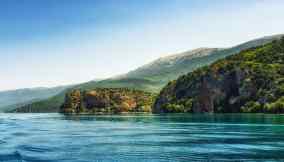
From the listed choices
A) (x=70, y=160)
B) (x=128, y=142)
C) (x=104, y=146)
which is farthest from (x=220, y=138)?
→ (x=70, y=160)

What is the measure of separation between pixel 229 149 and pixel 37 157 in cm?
2745

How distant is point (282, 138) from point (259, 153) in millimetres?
20649

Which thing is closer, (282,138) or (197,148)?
(197,148)

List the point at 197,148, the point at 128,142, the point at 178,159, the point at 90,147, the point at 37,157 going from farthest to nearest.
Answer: the point at 128,142 < the point at 90,147 < the point at 197,148 < the point at 37,157 < the point at 178,159

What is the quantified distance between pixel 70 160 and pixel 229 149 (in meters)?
23.5

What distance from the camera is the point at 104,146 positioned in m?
80.1

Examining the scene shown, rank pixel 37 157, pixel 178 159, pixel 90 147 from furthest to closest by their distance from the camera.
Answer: pixel 90 147, pixel 37 157, pixel 178 159

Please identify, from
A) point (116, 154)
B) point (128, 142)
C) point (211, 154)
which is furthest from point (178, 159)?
point (128, 142)

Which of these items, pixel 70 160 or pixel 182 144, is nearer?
pixel 70 160

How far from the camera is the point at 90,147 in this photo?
259 feet

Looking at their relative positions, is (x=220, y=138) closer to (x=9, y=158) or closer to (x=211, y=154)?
(x=211, y=154)

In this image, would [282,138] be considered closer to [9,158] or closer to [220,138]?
[220,138]

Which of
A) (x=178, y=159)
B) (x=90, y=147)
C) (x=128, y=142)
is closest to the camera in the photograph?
(x=178, y=159)

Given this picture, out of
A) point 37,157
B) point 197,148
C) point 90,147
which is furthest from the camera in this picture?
point 90,147
